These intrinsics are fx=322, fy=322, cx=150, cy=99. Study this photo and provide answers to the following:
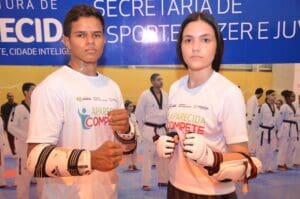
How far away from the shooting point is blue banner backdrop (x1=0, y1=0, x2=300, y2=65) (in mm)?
2914

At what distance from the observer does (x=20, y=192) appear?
10.6 ft

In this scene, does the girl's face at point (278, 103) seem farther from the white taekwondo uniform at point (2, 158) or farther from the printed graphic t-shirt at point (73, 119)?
the white taekwondo uniform at point (2, 158)

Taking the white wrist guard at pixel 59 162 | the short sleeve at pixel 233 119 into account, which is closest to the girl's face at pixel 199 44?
the short sleeve at pixel 233 119

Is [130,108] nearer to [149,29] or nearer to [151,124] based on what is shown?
[151,124]

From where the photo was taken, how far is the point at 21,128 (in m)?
3.11

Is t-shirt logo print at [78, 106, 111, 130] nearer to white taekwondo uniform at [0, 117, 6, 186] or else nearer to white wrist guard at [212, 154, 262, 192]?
white wrist guard at [212, 154, 262, 192]

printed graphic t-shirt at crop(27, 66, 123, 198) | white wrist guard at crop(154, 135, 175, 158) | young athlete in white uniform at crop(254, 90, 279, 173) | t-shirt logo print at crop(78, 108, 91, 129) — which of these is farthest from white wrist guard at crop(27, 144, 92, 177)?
young athlete in white uniform at crop(254, 90, 279, 173)

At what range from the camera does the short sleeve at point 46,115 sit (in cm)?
165

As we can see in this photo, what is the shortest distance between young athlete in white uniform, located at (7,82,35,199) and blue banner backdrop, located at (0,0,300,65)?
13.5 inches

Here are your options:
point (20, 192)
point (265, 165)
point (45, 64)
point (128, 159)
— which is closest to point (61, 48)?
point (45, 64)

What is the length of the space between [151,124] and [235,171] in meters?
1.81

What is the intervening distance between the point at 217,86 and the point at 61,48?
178cm

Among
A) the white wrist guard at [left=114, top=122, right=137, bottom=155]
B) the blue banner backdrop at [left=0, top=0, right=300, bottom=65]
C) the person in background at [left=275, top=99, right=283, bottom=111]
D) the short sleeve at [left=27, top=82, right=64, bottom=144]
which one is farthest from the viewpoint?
the person in background at [left=275, top=99, right=283, bottom=111]

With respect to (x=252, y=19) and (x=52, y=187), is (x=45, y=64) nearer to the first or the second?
(x=52, y=187)
